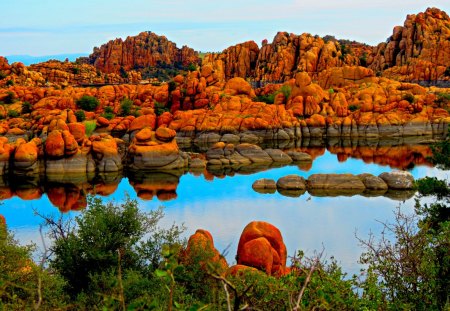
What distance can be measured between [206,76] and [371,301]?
101m

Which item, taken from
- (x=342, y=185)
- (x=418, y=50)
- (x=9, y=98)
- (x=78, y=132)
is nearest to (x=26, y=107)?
(x=9, y=98)

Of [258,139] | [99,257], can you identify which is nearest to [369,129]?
[258,139]

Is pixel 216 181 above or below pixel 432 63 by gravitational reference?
below

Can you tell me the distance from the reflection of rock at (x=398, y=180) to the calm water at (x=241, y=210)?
3.87 meters

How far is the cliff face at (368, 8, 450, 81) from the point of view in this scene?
138375 millimetres

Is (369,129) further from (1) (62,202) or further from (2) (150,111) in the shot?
(1) (62,202)

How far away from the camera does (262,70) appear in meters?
167

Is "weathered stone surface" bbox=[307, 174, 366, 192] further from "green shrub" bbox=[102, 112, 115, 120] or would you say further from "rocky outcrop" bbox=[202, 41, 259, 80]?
"rocky outcrop" bbox=[202, 41, 259, 80]

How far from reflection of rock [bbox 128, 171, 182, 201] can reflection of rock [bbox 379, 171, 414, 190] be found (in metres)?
25.9

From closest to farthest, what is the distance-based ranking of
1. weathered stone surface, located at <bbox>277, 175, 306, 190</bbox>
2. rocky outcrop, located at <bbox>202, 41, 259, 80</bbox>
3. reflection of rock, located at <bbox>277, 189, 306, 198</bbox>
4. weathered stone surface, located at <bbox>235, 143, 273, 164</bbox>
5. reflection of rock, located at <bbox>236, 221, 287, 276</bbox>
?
1. reflection of rock, located at <bbox>236, 221, 287, 276</bbox>
2. reflection of rock, located at <bbox>277, 189, 306, 198</bbox>
3. weathered stone surface, located at <bbox>277, 175, 306, 190</bbox>
4. weathered stone surface, located at <bbox>235, 143, 273, 164</bbox>
5. rocky outcrop, located at <bbox>202, 41, 259, 80</bbox>

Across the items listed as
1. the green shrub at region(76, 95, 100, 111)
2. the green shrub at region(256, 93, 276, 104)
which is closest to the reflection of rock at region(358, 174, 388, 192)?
the green shrub at region(256, 93, 276, 104)

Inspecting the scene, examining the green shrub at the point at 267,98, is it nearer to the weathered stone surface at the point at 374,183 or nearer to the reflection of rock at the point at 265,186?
the reflection of rock at the point at 265,186

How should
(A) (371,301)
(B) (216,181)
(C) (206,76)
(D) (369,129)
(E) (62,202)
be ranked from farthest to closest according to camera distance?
1. (C) (206,76)
2. (D) (369,129)
3. (B) (216,181)
4. (E) (62,202)
5. (A) (371,301)

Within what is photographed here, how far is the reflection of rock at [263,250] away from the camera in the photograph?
92.1 feet
